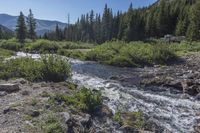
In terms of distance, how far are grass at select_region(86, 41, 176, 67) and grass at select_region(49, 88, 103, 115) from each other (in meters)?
21.4

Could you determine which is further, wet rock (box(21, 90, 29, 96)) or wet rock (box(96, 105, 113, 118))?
wet rock (box(21, 90, 29, 96))

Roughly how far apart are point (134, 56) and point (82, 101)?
973 inches

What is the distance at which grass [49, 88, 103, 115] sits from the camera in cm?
1201

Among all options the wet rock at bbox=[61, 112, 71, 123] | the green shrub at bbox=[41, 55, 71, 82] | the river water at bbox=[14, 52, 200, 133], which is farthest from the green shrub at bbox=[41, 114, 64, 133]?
the green shrub at bbox=[41, 55, 71, 82]

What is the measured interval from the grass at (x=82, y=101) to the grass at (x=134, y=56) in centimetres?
2139

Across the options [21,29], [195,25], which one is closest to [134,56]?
[195,25]

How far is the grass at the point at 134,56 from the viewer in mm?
34838

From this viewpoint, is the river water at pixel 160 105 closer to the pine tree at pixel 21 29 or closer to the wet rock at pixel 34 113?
the wet rock at pixel 34 113

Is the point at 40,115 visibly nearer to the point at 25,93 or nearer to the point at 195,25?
the point at 25,93

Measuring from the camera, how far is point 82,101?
12477mm

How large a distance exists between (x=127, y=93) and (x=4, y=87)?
7068 millimetres

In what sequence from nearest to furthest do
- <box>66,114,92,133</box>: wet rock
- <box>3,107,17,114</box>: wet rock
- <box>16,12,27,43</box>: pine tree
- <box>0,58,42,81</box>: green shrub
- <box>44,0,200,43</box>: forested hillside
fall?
1. <box>66,114,92,133</box>: wet rock
2. <box>3,107,17,114</box>: wet rock
3. <box>0,58,42,81</box>: green shrub
4. <box>44,0,200,43</box>: forested hillside
5. <box>16,12,27,43</box>: pine tree

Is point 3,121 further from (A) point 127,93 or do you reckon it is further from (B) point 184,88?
(B) point 184,88

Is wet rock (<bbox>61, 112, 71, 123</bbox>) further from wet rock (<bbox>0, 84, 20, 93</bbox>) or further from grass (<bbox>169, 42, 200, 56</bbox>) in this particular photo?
grass (<bbox>169, 42, 200, 56</bbox>)
